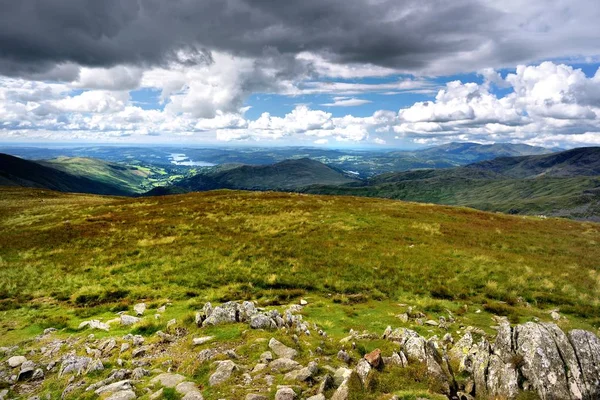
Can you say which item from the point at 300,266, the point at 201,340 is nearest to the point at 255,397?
the point at 201,340

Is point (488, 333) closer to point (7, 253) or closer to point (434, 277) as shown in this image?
point (434, 277)

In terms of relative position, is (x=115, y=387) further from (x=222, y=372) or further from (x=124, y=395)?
(x=222, y=372)

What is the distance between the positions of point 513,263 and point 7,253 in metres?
44.2

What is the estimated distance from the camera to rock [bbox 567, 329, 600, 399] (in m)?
8.52

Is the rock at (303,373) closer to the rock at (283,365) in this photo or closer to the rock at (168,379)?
the rock at (283,365)

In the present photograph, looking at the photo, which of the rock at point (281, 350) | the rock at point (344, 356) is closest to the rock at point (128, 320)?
the rock at point (281, 350)

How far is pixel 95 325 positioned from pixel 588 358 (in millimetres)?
19877

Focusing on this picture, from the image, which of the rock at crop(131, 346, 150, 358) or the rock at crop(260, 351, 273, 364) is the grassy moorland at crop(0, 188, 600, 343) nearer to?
the rock at crop(131, 346, 150, 358)

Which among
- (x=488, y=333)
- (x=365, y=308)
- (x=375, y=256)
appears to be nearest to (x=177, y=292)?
(x=365, y=308)

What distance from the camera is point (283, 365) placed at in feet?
35.2

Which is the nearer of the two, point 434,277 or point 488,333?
point 488,333

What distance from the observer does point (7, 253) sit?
28094mm

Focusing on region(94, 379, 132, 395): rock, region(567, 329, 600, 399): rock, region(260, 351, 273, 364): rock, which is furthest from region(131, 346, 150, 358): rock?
region(567, 329, 600, 399): rock

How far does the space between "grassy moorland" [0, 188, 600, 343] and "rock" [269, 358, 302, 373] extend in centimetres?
469
